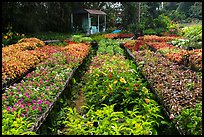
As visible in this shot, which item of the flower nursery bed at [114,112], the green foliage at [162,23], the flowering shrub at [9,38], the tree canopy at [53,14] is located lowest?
the flower nursery bed at [114,112]

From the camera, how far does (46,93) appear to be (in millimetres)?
4871

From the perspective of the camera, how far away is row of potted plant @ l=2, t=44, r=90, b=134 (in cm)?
337

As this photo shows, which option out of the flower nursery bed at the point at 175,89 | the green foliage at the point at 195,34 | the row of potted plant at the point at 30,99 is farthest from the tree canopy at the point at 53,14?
the flower nursery bed at the point at 175,89

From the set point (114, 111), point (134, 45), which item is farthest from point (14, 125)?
point (134, 45)

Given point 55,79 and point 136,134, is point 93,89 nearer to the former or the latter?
point 55,79

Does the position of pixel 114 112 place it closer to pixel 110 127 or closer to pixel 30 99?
pixel 110 127

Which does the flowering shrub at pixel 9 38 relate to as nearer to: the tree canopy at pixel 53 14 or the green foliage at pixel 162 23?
the tree canopy at pixel 53 14

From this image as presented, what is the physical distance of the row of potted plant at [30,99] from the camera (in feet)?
11.0

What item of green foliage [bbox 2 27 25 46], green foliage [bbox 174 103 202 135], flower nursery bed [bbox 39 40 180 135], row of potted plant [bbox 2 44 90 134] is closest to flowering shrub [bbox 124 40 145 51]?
row of potted plant [bbox 2 44 90 134]

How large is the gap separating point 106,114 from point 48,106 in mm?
1096

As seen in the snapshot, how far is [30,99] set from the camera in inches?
173

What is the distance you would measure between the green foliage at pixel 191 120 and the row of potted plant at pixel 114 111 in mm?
346

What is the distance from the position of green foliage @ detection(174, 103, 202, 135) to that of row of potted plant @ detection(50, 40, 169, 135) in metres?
0.35

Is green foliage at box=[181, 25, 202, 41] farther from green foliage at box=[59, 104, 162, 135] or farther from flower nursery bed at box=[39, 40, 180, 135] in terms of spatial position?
green foliage at box=[59, 104, 162, 135]
